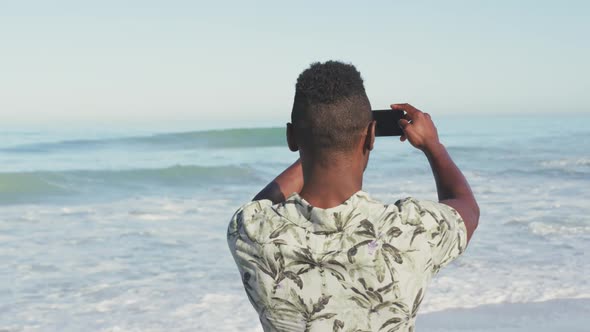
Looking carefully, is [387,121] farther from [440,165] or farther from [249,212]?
[249,212]

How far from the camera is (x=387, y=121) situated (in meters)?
1.80

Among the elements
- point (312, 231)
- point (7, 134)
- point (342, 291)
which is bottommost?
point (7, 134)

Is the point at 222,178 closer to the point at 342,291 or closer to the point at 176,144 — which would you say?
the point at 176,144

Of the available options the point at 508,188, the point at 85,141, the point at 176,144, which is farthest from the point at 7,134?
the point at 508,188

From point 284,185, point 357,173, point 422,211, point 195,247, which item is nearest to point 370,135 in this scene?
point 357,173

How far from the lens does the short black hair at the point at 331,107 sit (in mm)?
1642

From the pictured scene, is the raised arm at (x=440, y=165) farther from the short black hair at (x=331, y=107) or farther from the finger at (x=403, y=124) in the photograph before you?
the short black hair at (x=331, y=107)

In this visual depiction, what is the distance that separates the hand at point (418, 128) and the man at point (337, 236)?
14 centimetres

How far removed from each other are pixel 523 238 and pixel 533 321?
309 cm

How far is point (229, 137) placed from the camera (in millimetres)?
27938

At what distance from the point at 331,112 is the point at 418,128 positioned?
268 millimetres

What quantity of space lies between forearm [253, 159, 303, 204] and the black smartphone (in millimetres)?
229

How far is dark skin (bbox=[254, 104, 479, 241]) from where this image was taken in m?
1.68

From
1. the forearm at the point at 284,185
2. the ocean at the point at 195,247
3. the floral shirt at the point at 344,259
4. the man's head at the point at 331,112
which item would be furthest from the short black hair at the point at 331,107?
the ocean at the point at 195,247
